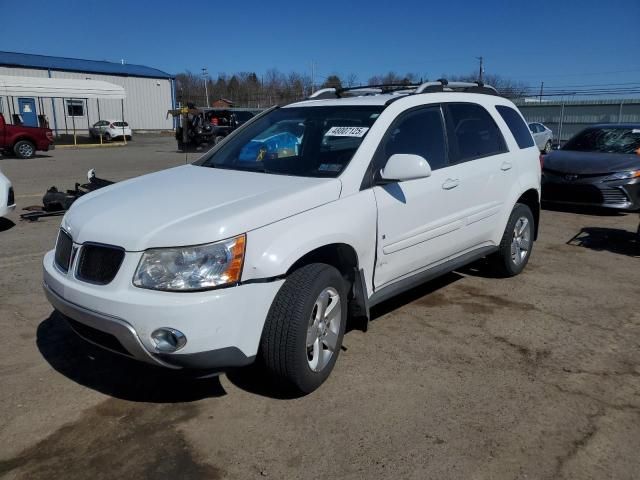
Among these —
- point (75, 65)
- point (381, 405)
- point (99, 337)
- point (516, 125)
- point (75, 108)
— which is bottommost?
point (381, 405)

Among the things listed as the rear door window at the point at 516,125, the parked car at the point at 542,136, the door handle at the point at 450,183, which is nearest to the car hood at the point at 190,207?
the door handle at the point at 450,183

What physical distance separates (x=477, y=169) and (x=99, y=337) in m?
3.30

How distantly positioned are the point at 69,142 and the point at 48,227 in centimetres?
2735

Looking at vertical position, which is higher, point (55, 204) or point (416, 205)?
point (416, 205)

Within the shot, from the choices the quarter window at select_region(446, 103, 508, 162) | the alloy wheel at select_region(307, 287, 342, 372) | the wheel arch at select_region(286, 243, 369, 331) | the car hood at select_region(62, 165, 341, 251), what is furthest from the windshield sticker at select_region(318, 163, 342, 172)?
the quarter window at select_region(446, 103, 508, 162)

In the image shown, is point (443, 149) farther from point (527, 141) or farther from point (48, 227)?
point (48, 227)

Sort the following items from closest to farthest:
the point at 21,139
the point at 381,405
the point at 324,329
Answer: the point at 381,405
the point at 324,329
the point at 21,139

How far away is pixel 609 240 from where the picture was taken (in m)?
7.45

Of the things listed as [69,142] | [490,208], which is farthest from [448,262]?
[69,142]

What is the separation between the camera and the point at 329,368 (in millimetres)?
3436

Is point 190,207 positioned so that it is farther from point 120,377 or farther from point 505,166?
point 505,166

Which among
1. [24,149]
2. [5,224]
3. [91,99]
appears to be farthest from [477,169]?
[91,99]

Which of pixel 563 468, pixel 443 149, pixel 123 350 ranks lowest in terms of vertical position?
pixel 563 468

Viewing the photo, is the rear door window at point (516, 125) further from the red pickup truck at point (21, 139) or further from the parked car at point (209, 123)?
the red pickup truck at point (21, 139)
